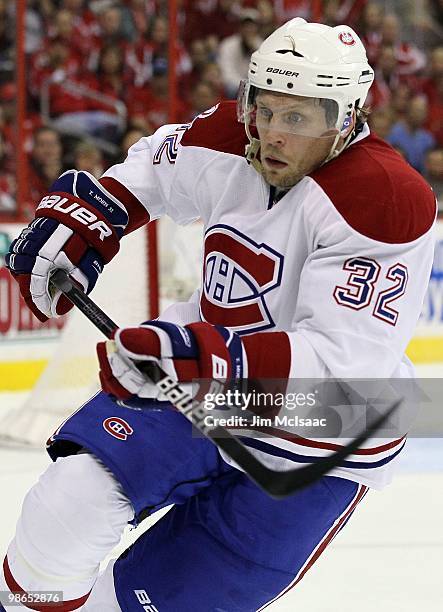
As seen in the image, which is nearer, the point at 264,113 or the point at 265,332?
the point at 265,332

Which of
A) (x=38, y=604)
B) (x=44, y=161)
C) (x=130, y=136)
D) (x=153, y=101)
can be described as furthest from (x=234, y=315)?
(x=153, y=101)

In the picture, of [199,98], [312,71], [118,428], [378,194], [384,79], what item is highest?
[312,71]

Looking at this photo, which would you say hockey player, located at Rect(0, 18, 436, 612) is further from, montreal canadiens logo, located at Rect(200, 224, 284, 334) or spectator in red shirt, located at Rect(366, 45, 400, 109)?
spectator in red shirt, located at Rect(366, 45, 400, 109)

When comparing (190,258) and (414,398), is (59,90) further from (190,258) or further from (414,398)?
(414,398)

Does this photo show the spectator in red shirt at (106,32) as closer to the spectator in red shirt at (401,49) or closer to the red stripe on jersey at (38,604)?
the spectator in red shirt at (401,49)

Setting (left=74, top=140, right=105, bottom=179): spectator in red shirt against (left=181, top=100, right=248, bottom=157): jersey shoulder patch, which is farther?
(left=74, top=140, right=105, bottom=179): spectator in red shirt

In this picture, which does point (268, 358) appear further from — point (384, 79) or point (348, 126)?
point (384, 79)

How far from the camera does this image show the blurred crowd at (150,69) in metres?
5.53

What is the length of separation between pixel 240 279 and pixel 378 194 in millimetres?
249

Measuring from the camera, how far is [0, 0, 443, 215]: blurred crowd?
553 centimetres

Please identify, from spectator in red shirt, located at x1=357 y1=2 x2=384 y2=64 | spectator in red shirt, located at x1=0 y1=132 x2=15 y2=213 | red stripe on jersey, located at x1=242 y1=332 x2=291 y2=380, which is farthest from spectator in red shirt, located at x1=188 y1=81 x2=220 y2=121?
red stripe on jersey, located at x1=242 y1=332 x2=291 y2=380

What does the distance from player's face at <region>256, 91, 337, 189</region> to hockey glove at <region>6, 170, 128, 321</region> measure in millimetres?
367

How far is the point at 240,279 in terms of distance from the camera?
1.90 metres

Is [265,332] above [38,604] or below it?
above
